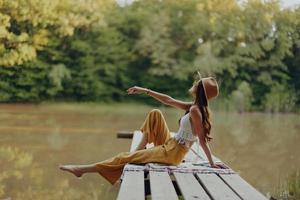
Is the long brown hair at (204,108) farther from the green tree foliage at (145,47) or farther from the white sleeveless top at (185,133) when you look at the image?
the green tree foliage at (145,47)

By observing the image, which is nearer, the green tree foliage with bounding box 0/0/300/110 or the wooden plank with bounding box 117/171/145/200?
the wooden plank with bounding box 117/171/145/200

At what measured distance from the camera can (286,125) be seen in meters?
10.5

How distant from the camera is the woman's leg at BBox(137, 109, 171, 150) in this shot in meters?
3.23

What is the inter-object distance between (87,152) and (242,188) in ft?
11.6

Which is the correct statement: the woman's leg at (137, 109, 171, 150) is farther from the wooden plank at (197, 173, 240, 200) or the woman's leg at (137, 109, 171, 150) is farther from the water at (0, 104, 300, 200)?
the water at (0, 104, 300, 200)

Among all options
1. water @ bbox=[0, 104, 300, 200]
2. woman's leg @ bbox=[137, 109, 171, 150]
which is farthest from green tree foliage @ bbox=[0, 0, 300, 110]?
woman's leg @ bbox=[137, 109, 171, 150]

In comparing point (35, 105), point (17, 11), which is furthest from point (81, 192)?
point (17, 11)

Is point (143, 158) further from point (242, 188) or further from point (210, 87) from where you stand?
point (242, 188)

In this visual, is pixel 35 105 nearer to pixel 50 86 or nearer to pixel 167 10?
pixel 50 86

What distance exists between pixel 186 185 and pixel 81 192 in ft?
4.94

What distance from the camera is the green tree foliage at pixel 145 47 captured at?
14.9m

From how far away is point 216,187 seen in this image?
243 centimetres

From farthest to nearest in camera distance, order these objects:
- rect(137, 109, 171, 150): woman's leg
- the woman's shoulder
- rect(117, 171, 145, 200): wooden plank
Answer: rect(137, 109, 171, 150): woman's leg → the woman's shoulder → rect(117, 171, 145, 200): wooden plank

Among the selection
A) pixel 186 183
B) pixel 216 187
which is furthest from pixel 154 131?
pixel 216 187
